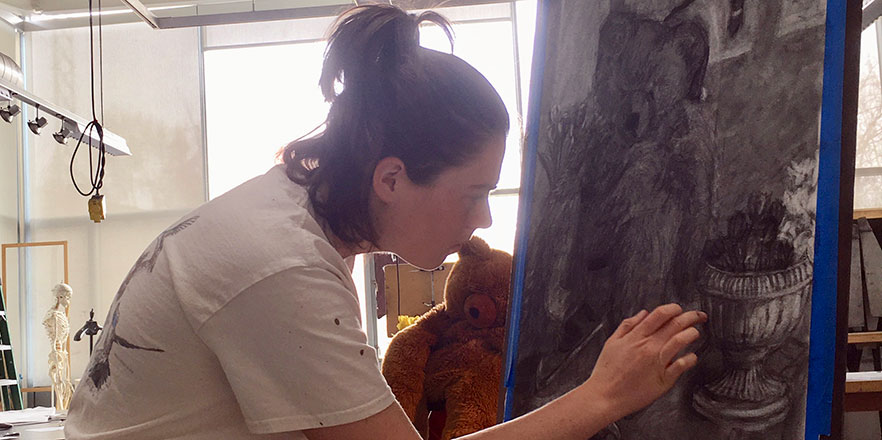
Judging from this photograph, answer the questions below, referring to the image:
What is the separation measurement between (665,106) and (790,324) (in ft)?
1.02

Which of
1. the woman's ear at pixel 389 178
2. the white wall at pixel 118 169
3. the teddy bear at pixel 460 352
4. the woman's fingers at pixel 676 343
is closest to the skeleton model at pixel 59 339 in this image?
the white wall at pixel 118 169

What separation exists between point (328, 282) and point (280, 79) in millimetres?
5059

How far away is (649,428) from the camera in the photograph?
104cm

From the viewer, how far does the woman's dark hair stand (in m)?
0.84

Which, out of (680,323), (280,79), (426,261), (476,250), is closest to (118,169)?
(280,79)

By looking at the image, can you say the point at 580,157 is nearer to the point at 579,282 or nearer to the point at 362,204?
the point at 579,282

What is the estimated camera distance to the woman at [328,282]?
2.39 ft

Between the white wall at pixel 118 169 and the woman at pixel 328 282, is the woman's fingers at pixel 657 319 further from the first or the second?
the white wall at pixel 118 169

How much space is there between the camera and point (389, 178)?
0.86 m

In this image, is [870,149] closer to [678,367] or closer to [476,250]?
[476,250]

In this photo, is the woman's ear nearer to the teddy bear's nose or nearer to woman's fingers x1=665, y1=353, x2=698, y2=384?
woman's fingers x1=665, y1=353, x2=698, y2=384

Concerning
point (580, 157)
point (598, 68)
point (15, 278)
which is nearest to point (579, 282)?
point (580, 157)

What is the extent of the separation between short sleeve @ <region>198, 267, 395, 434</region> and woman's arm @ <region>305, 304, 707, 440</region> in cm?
2

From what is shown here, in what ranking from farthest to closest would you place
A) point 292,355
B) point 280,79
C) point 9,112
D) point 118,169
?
point 118,169 < point 280,79 < point 9,112 < point 292,355
